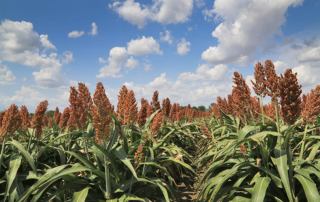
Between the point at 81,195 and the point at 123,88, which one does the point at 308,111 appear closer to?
the point at 123,88

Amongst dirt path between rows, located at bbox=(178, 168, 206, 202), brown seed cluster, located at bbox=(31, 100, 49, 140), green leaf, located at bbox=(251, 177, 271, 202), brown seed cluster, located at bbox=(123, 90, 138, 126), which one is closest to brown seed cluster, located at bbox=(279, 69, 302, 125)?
green leaf, located at bbox=(251, 177, 271, 202)

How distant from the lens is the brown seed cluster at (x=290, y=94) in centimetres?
230

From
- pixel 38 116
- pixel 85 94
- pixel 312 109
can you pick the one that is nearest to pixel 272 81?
pixel 312 109

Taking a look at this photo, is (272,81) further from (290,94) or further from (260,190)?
(260,190)

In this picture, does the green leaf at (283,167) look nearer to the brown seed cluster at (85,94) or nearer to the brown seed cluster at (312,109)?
the brown seed cluster at (312,109)

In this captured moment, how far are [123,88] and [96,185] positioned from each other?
4.84ft

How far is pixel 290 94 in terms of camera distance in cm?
234

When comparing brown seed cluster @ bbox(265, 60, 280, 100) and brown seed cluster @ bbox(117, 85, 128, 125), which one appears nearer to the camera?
brown seed cluster @ bbox(265, 60, 280, 100)

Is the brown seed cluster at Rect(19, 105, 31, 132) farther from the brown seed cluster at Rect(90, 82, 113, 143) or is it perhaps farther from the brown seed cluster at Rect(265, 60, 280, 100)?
the brown seed cluster at Rect(265, 60, 280, 100)

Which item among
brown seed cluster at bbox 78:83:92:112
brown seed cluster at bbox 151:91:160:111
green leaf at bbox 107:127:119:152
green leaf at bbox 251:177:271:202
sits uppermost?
brown seed cluster at bbox 151:91:160:111

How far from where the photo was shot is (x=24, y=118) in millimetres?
3555

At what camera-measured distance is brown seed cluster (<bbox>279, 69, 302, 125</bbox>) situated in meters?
2.30

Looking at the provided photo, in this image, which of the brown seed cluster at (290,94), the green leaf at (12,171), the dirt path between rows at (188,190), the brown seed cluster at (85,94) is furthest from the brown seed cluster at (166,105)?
the green leaf at (12,171)

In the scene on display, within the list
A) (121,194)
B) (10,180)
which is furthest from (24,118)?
(121,194)
